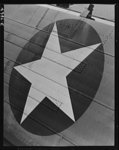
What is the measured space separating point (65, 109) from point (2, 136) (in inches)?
30.7

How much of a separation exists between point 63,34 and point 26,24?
0.49 meters

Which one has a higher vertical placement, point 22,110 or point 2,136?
point 22,110

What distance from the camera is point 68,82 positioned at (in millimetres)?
2129

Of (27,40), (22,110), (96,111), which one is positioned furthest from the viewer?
(27,40)

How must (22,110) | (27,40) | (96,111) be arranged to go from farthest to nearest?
(27,40), (22,110), (96,111)

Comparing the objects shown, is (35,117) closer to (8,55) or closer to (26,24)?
(8,55)

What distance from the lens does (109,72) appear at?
2.08 m

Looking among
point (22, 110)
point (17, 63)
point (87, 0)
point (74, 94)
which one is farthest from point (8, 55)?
point (87, 0)

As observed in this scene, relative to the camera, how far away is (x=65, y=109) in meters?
2.08

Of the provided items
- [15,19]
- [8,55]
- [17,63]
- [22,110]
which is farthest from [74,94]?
[15,19]

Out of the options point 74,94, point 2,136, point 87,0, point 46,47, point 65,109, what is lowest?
point 2,136

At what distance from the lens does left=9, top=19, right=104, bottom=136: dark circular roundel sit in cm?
207

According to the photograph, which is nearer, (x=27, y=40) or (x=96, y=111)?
(x=96, y=111)

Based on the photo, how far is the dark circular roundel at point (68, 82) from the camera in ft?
6.81
